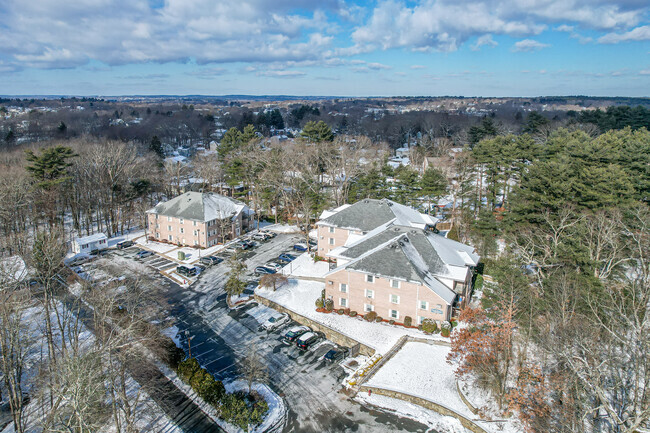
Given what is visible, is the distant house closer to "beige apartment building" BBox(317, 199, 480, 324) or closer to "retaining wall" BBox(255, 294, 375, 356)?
"retaining wall" BBox(255, 294, 375, 356)

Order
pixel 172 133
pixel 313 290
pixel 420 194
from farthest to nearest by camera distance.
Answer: pixel 172 133 < pixel 420 194 < pixel 313 290

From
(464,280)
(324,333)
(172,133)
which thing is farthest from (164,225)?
(172,133)

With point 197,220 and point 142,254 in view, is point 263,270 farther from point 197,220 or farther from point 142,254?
point 142,254

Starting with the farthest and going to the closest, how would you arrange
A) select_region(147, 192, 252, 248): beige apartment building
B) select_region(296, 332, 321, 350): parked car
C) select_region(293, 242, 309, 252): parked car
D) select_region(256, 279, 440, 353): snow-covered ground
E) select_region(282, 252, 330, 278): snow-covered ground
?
select_region(147, 192, 252, 248): beige apartment building, select_region(293, 242, 309, 252): parked car, select_region(282, 252, 330, 278): snow-covered ground, select_region(256, 279, 440, 353): snow-covered ground, select_region(296, 332, 321, 350): parked car

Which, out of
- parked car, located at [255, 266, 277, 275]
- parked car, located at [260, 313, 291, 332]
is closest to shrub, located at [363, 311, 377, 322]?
parked car, located at [260, 313, 291, 332]

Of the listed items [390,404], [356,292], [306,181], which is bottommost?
[390,404]

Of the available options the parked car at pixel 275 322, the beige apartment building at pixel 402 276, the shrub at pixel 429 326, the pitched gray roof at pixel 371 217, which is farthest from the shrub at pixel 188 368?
the pitched gray roof at pixel 371 217

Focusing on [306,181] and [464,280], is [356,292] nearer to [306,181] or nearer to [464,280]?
[464,280]

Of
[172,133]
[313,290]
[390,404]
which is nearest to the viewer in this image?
[390,404]
